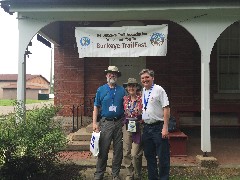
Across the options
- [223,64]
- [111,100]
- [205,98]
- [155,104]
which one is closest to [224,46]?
[223,64]

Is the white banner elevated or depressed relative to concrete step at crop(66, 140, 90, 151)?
elevated

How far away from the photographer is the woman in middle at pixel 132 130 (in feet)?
18.4

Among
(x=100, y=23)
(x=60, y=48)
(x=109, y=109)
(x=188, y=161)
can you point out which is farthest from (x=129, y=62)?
(x=109, y=109)

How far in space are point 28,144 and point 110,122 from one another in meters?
1.46

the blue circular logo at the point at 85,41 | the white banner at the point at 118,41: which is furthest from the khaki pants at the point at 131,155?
the blue circular logo at the point at 85,41

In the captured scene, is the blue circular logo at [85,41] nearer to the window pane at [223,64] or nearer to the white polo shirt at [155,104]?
the white polo shirt at [155,104]

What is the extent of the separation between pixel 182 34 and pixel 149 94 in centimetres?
632

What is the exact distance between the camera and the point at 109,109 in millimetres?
5738

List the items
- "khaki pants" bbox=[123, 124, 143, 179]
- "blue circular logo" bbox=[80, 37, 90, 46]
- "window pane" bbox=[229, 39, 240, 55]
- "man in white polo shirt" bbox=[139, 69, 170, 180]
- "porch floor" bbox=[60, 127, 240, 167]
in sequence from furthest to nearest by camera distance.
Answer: "window pane" bbox=[229, 39, 240, 55], "blue circular logo" bbox=[80, 37, 90, 46], "porch floor" bbox=[60, 127, 240, 167], "khaki pants" bbox=[123, 124, 143, 179], "man in white polo shirt" bbox=[139, 69, 170, 180]

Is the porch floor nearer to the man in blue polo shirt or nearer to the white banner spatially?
the man in blue polo shirt

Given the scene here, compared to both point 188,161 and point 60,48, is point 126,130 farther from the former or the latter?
point 60,48

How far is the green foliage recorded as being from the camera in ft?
16.2

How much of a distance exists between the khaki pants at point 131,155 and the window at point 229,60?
6.26m

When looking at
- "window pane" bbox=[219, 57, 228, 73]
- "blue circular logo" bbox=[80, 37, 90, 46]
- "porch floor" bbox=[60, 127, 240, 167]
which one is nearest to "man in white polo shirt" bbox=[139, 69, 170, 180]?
"porch floor" bbox=[60, 127, 240, 167]
